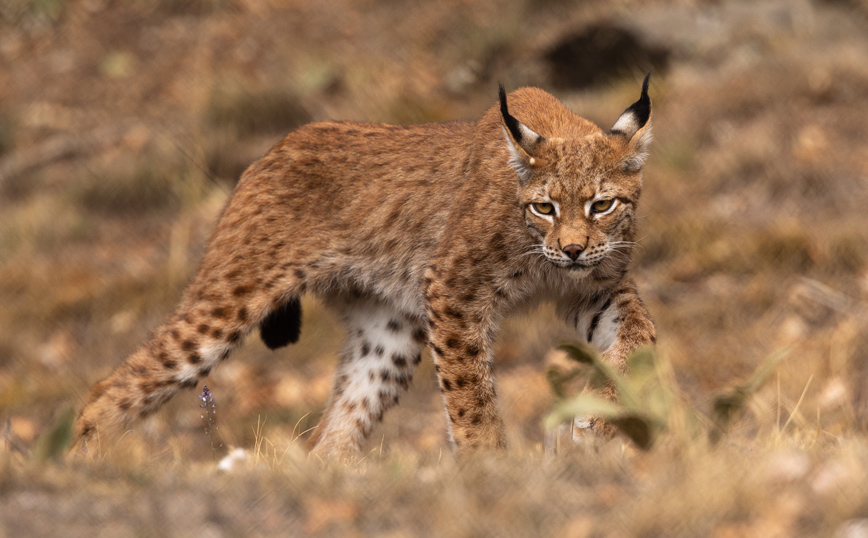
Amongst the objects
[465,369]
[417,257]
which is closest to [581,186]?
[465,369]

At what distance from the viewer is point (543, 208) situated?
4008 millimetres

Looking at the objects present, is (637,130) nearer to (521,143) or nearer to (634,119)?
(634,119)

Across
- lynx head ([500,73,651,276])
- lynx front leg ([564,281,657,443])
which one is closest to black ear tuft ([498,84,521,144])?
lynx head ([500,73,651,276])

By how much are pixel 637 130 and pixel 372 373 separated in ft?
6.20

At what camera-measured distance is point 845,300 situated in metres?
7.21

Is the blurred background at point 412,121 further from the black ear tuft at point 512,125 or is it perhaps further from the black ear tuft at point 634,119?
the black ear tuft at point 512,125

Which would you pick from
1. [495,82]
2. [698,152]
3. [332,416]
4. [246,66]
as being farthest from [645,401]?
[246,66]

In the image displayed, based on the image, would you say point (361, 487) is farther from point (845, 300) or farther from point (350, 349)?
point (845, 300)

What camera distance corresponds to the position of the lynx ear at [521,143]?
4.01 m

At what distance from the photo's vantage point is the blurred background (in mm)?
7461

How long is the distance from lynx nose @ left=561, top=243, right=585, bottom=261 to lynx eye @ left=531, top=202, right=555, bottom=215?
221mm

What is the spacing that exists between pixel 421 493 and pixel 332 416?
263 centimetres

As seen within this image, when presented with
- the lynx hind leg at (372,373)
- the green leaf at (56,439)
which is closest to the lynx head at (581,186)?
the lynx hind leg at (372,373)

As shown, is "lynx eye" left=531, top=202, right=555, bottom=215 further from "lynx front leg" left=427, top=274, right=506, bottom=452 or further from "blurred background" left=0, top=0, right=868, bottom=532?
"blurred background" left=0, top=0, right=868, bottom=532
